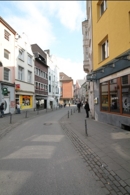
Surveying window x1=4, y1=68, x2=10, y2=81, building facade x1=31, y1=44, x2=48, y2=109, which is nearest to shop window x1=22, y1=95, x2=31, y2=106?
building facade x1=31, y1=44, x2=48, y2=109

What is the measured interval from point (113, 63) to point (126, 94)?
6.55 ft

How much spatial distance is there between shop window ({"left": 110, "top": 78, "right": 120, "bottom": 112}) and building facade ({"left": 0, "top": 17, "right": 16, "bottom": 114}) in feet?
43.1

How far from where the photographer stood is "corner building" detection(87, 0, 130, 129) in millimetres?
7594

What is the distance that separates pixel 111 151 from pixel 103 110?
6.36 m

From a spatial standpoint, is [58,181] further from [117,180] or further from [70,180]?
[117,180]

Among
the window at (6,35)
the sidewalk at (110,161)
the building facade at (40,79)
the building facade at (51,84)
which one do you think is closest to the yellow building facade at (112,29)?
the sidewalk at (110,161)

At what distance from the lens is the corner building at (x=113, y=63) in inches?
299

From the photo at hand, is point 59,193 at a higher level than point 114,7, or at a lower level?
lower

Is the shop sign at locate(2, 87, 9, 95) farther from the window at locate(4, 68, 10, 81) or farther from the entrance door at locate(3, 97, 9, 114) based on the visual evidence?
the window at locate(4, 68, 10, 81)

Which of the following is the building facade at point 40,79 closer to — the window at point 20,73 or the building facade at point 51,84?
the building facade at point 51,84

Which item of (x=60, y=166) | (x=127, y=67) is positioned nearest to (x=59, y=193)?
(x=60, y=166)

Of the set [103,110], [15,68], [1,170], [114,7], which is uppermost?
[114,7]

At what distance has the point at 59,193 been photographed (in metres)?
2.63

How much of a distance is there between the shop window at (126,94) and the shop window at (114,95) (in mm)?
524
